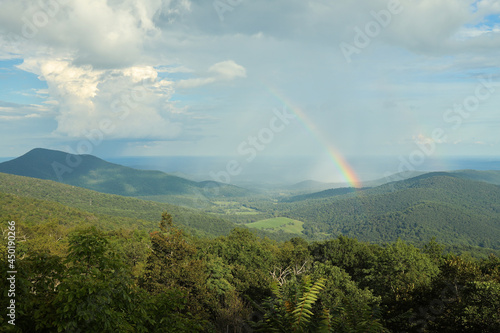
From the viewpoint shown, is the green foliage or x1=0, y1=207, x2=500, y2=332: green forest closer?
x1=0, y1=207, x2=500, y2=332: green forest

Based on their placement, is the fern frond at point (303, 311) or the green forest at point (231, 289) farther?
the fern frond at point (303, 311)

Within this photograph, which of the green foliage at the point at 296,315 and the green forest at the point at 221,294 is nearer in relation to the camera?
the green forest at the point at 221,294

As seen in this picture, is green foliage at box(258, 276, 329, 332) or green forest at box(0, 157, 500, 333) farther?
green foliage at box(258, 276, 329, 332)

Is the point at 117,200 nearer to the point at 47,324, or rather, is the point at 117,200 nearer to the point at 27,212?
the point at 27,212

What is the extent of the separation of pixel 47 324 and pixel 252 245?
122ft

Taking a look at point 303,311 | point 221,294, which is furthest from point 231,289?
point 303,311

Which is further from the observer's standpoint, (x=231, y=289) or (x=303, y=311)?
(x=231, y=289)

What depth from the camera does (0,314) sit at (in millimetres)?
4367

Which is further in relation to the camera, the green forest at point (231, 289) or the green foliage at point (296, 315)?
the green foliage at point (296, 315)

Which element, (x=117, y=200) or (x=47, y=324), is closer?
(x=47, y=324)

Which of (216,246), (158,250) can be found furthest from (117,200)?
(158,250)

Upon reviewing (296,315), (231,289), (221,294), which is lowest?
(221,294)

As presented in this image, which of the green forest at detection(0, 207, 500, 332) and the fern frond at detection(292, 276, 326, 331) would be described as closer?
the green forest at detection(0, 207, 500, 332)

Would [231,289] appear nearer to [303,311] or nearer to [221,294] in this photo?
[221,294]
